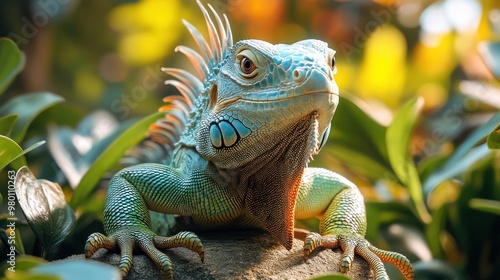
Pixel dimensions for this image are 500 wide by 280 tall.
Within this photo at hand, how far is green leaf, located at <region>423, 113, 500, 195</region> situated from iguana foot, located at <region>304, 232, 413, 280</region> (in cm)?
134

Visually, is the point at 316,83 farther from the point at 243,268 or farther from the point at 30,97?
the point at 30,97

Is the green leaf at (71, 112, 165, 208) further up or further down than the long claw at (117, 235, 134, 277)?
further up

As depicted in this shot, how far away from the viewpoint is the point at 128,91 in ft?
25.5

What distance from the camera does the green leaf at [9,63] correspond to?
11.2ft

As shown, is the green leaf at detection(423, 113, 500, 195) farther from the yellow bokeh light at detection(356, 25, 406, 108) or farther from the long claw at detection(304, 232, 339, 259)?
the yellow bokeh light at detection(356, 25, 406, 108)

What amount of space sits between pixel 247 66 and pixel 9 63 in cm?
163

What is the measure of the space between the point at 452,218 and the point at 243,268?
2.19 m

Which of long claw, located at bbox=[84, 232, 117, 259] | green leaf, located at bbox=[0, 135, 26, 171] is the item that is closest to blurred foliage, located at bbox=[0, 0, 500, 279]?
A: green leaf, located at bbox=[0, 135, 26, 171]

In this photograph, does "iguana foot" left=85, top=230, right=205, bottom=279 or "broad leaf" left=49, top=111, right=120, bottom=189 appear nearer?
"iguana foot" left=85, top=230, right=205, bottom=279

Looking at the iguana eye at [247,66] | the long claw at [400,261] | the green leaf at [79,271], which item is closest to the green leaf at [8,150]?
the iguana eye at [247,66]

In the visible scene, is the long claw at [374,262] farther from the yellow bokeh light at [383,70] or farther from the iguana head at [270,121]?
the yellow bokeh light at [383,70]

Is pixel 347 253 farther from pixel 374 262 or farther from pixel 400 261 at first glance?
pixel 400 261

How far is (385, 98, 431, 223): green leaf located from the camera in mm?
3893

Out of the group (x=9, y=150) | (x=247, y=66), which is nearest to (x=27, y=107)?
(x=9, y=150)
